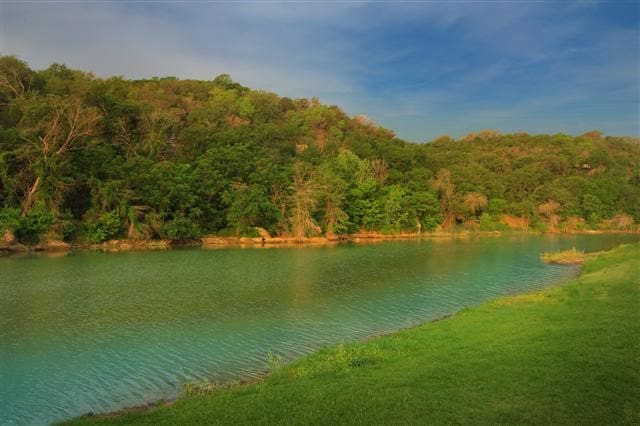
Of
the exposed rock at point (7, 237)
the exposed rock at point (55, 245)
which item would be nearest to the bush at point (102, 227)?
the exposed rock at point (55, 245)

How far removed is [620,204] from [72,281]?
69.9 m

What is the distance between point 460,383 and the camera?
762 cm

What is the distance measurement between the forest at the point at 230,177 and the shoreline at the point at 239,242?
2.25 ft

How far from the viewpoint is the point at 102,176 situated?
42.6 metres

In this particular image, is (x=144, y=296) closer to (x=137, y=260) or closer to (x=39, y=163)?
(x=137, y=260)

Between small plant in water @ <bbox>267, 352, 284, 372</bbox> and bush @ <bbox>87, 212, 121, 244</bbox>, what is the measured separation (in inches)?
Result: 1238

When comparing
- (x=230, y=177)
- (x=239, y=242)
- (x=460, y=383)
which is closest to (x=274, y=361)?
(x=460, y=383)

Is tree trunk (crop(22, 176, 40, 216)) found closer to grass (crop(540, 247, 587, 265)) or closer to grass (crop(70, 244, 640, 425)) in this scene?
grass (crop(70, 244, 640, 425))

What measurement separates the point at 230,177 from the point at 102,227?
13051 millimetres

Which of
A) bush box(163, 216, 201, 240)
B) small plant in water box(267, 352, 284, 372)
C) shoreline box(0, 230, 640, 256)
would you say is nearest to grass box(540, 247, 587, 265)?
shoreline box(0, 230, 640, 256)

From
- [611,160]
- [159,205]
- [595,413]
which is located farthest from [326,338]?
[611,160]

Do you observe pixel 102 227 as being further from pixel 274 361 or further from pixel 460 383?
pixel 460 383

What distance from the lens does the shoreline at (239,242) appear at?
3750 centimetres

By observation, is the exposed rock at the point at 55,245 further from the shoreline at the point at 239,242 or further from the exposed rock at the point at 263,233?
the exposed rock at the point at 263,233
